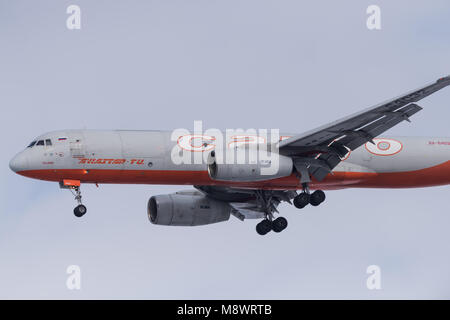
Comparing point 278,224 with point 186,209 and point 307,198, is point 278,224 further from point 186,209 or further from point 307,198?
point 186,209

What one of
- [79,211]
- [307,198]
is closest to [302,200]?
[307,198]

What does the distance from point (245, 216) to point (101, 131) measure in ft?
38.1

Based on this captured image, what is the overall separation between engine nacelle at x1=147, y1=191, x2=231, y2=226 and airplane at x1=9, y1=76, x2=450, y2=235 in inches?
130

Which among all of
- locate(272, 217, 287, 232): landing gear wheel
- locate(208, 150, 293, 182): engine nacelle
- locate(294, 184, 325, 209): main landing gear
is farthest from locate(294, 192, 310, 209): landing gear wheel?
locate(272, 217, 287, 232): landing gear wheel

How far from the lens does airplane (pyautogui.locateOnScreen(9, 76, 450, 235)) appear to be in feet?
179

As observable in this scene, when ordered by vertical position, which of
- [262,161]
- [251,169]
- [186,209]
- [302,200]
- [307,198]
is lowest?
[302,200]

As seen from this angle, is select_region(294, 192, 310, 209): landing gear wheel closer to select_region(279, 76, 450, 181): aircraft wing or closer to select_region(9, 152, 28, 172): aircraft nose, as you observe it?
select_region(279, 76, 450, 181): aircraft wing

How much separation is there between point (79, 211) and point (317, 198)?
41.4 ft

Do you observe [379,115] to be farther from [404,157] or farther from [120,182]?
[120,182]

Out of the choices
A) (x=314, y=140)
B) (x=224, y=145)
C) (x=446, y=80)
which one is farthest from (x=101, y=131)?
(x=446, y=80)

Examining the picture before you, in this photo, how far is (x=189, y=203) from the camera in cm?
6350

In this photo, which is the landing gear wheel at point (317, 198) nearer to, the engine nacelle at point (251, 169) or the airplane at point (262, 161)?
the airplane at point (262, 161)

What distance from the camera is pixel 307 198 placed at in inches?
2253

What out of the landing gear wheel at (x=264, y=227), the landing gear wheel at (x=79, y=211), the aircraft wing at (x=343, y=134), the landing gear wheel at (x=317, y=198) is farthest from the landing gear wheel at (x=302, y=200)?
the landing gear wheel at (x=79, y=211)
